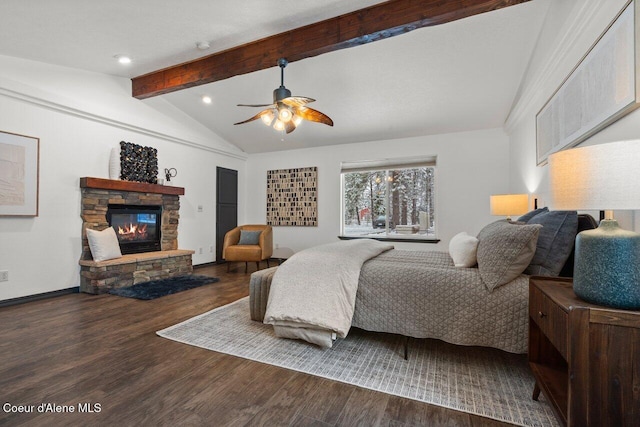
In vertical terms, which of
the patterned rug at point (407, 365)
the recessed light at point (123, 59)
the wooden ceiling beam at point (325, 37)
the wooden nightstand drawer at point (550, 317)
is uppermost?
the recessed light at point (123, 59)

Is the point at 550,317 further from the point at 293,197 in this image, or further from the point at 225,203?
the point at 225,203

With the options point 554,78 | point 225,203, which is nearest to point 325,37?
point 554,78

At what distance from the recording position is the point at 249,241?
5.26 metres

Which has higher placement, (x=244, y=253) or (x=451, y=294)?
(x=451, y=294)

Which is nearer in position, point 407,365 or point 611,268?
point 611,268

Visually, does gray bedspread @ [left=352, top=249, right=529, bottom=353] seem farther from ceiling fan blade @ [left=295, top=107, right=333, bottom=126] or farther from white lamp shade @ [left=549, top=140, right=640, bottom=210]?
ceiling fan blade @ [left=295, top=107, right=333, bottom=126]

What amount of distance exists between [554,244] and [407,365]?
47.2 inches

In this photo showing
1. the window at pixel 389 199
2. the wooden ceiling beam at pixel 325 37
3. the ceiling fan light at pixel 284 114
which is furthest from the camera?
the window at pixel 389 199

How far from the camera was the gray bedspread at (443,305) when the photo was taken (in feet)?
5.84

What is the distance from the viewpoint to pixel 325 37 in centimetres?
298

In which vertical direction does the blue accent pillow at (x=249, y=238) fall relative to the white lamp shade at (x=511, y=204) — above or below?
below

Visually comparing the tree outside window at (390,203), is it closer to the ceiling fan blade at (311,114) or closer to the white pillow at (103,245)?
the ceiling fan blade at (311,114)

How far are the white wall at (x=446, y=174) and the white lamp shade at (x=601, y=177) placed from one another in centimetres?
414

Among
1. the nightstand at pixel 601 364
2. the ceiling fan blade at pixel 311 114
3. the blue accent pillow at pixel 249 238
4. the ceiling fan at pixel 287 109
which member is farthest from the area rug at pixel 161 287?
the nightstand at pixel 601 364
